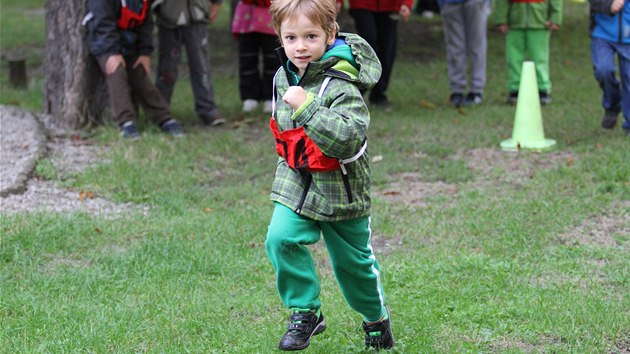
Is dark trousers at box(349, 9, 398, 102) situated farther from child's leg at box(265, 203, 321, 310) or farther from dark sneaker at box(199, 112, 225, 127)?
child's leg at box(265, 203, 321, 310)

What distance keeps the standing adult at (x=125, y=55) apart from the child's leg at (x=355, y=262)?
4.86m

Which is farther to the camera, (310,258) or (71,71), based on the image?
(71,71)

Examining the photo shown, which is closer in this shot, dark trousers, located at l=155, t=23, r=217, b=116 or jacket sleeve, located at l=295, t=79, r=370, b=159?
jacket sleeve, located at l=295, t=79, r=370, b=159

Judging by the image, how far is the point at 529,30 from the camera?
10641 millimetres

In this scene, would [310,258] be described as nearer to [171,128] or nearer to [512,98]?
[171,128]

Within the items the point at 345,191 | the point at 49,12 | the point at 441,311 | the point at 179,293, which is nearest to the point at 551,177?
the point at 441,311

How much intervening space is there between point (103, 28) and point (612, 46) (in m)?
4.38

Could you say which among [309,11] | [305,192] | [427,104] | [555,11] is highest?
[309,11]

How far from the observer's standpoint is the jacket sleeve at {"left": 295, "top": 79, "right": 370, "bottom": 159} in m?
3.56

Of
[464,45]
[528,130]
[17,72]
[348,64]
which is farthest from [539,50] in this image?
[348,64]

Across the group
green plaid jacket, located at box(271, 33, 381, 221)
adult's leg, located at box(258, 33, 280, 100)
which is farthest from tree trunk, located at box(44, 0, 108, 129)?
green plaid jacket, located at box(271, 33, 381, 221)

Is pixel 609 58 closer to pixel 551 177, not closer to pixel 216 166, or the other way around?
pixel 551 177

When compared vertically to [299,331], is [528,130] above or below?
below

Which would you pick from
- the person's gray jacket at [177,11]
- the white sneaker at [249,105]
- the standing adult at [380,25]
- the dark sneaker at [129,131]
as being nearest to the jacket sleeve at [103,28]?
the dark sneaker at [129,131]
